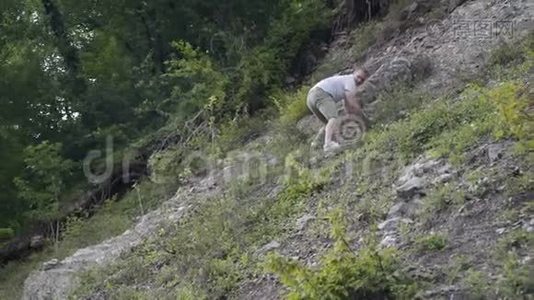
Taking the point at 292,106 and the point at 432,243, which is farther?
the point at 292,106

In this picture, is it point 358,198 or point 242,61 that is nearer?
point 358,198

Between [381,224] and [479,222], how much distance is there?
1056 millimetres

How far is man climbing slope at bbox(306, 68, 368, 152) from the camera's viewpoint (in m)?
11.3

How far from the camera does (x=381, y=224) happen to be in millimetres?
8172

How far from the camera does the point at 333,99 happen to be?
452 inches

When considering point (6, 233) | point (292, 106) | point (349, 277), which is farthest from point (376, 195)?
point (6, 233)

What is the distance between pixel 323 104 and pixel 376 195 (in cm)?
273

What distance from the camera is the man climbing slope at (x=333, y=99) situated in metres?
11.3

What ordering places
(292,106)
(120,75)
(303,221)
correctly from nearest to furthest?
(303,221)
(292,106)
(120,75)

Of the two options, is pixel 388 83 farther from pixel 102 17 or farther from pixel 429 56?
pixel 102 17

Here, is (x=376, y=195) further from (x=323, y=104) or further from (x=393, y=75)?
(x=393, y=75)

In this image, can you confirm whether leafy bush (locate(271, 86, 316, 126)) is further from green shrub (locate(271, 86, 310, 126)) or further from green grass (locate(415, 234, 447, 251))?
green grass (locate(415, 234, 447, 251))

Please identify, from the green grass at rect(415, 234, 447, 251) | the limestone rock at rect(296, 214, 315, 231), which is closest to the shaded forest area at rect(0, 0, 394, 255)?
the limestone rock at rect(296, 214, 315, 231)

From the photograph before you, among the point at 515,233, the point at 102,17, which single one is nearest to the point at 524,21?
the point at 515,233
